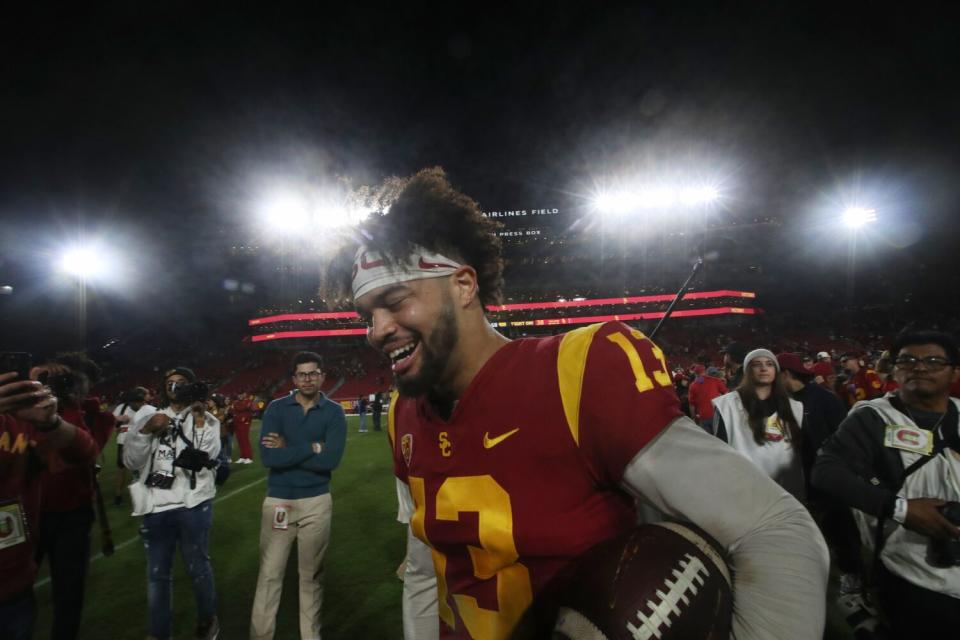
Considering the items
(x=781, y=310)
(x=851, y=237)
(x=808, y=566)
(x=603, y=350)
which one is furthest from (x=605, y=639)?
(x=851, y=237)

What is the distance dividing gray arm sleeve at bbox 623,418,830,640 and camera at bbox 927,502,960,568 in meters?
2.24

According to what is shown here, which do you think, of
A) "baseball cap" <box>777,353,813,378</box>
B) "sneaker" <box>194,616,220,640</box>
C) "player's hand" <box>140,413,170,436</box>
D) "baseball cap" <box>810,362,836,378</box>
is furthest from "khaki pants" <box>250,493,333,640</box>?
"baseball cap" <box>810,362,836,378</box>

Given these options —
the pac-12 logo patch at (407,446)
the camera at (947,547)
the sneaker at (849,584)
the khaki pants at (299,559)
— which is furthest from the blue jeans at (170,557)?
the sneaker at (849,584)

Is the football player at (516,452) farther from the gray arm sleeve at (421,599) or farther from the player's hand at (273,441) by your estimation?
the player's hand at (273,441)

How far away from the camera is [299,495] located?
14.5 ft

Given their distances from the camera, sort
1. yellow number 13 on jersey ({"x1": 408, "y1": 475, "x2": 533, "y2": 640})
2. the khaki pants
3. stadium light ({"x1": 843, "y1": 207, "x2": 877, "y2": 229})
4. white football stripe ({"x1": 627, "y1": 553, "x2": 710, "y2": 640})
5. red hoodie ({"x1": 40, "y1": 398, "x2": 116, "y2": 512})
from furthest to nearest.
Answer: stadium light ({"x1": 843, "y1": 207, "x2": 877, "y2": 229})
the khaki pants
red hoodie ({"x1": 40, "y1": 398, "x2": 116, "y2": 512})
yellow number 13 on jersey ({"x1": 408, "y1": 475, "x2": 533, "y2": 640})
white football stripe ({"x1": 627, "y1": 553, "x2": 710, "y2": 640})

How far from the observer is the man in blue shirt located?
13.6ft

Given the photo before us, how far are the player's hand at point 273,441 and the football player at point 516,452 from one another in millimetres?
2868

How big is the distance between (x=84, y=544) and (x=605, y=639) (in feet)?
16.4

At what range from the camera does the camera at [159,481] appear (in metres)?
4.27

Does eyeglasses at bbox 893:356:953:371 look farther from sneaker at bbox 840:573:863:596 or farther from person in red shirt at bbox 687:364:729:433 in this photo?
person in red shirt at bbox 687:364:729:433

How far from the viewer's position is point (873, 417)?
9.65ft

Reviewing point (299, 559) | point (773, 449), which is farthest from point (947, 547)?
point (299, 559)

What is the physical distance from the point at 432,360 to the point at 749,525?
1.04m
